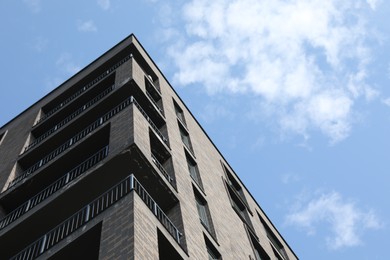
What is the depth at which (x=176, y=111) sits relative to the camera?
97.2 feet

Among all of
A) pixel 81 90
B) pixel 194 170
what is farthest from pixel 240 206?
pixel 81 90

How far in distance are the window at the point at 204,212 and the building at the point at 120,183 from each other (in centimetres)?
4

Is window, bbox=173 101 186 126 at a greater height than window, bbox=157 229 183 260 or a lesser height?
greater

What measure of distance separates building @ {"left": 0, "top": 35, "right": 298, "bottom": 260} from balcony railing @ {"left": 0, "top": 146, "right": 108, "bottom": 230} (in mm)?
70

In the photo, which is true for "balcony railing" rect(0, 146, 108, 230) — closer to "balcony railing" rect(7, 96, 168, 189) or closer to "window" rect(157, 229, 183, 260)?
"balcony railing" rect(7, 96, 168, 189)

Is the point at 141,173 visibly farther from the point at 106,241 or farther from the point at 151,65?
the point at 151,65

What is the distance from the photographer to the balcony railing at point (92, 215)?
14727 mm

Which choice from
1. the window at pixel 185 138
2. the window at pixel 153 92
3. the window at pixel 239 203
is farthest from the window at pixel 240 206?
the window at pixel 153 92

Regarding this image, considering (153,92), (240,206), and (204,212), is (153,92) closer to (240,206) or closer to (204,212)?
(240,206)

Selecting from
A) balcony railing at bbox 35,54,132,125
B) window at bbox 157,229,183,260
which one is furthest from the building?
balcony railing at bbox 35,54,132,125

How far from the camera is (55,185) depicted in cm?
1977

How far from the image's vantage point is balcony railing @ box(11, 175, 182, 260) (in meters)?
14.7

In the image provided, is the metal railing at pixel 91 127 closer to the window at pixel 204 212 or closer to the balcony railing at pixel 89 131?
the balcony railing at pixel 89 131

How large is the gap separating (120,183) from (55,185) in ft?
18.0
